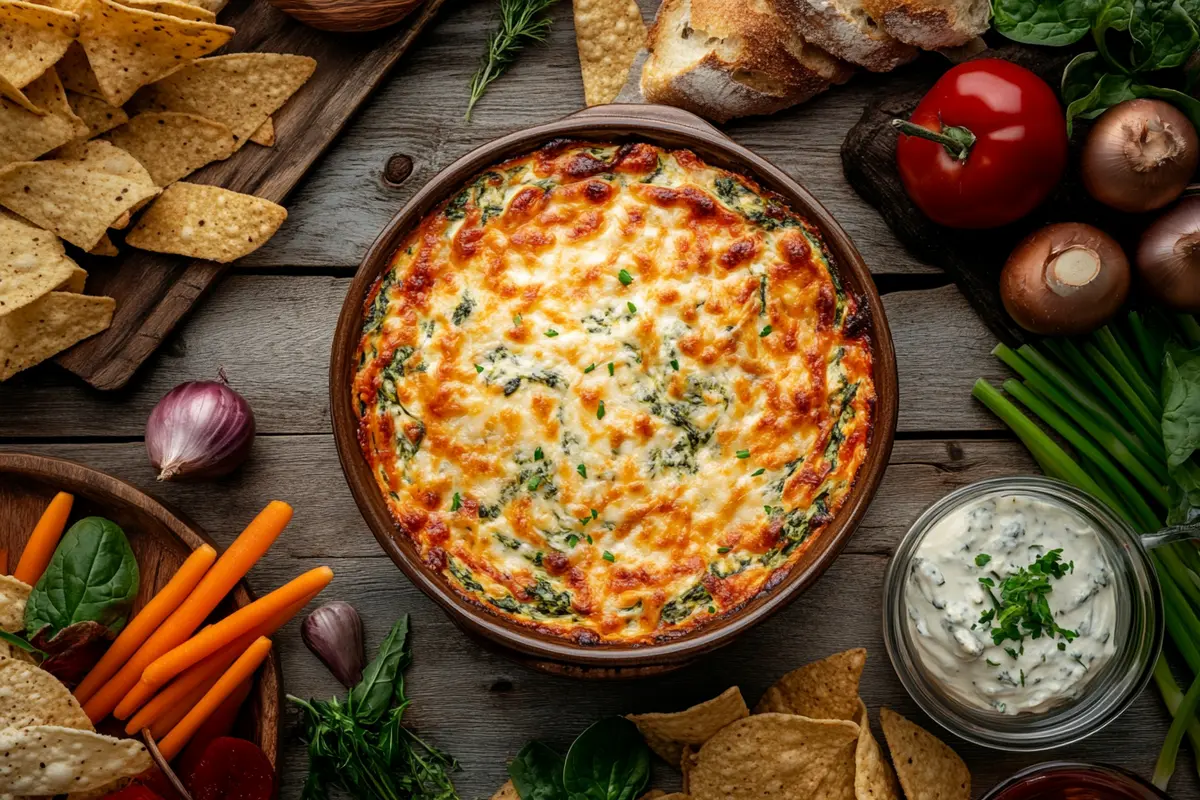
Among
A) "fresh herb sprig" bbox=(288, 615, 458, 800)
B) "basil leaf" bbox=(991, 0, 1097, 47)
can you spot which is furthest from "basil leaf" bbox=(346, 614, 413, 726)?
"basil leaf" bbox=(991, 0, 1097, 47)

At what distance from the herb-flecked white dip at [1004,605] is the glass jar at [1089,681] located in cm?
4

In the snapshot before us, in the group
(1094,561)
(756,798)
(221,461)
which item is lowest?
(756,798)

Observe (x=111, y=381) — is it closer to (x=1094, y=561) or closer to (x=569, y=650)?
(x=569, y=650)

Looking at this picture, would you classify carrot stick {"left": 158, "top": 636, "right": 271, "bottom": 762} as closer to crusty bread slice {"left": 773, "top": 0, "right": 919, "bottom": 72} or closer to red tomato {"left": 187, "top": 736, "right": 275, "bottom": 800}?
red tomato {"left": 187, "top": 736, "right": 275, "bottom": 800}

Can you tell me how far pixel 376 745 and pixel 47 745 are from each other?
82 cm

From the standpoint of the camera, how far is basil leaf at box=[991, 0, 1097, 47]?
2889mm

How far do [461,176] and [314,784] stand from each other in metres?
1.69

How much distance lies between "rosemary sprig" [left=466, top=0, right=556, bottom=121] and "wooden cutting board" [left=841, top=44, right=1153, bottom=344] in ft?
3.09

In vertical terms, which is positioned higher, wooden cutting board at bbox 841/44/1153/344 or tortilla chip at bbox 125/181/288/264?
tortilla chip at bbox 125/181/288/264

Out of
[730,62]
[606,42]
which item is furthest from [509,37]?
[730,62]

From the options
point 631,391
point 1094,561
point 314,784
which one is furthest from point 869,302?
point 314,784

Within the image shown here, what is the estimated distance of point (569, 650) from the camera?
2635 millimetres

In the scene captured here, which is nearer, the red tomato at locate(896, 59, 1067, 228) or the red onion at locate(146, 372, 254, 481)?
the red tomato at locate(896, 59, 1067, 228)

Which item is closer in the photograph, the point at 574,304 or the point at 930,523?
the point at 574,304
